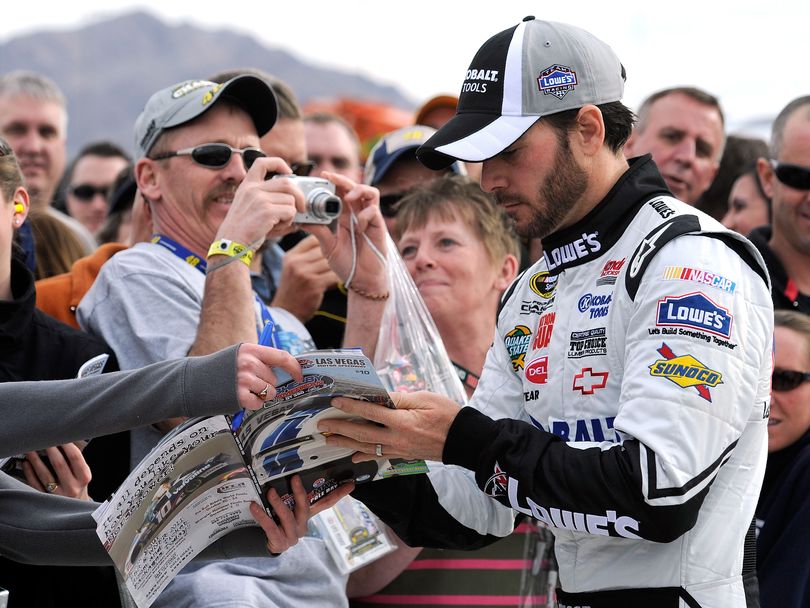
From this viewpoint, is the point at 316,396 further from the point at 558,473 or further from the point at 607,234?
the point at 607,234

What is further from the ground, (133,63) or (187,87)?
(187,87)

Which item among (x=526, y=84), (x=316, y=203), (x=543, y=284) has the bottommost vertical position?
(x=316, y=203)

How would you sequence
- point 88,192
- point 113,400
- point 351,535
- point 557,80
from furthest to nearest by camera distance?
point 88,192
point 351,535
point 557,80
point 113,400

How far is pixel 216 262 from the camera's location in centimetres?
330

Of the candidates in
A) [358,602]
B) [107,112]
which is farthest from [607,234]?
[107,112]

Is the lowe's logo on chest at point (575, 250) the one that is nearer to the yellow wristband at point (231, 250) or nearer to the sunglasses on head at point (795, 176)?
the yellow wristband at point (231, 250)

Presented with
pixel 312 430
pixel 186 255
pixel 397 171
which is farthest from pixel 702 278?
pixel 397 171

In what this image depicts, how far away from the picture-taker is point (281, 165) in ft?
11.6

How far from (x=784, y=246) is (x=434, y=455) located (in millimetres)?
2626

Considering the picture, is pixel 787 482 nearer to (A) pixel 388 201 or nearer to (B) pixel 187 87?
(A) pixel 388 201

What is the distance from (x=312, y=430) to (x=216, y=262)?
912 mm

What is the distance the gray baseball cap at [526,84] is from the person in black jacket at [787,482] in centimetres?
160

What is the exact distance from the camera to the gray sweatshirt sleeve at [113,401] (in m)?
2.29

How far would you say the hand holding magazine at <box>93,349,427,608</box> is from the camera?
7.90 ft
